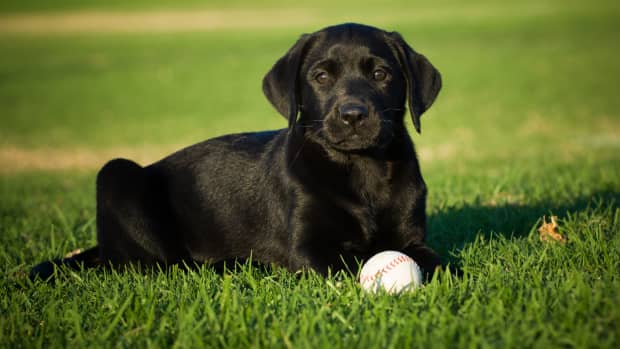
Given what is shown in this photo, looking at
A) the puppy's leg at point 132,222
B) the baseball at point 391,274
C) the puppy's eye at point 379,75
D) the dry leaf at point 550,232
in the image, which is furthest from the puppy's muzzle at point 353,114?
the puppy's leg at point 132,222

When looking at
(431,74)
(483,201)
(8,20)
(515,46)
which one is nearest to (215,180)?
(431,74)

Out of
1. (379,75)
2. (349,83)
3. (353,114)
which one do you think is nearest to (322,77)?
(349,83)

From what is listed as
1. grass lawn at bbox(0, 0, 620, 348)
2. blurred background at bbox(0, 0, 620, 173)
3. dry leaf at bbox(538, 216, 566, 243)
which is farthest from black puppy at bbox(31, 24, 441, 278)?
blurred background at bbox(0, 0, 620, 173)

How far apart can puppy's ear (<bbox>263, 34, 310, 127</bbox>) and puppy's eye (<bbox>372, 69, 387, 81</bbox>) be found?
0.53 m

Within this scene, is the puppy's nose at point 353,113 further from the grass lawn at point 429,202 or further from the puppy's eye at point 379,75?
the grass lawn at point 429,202

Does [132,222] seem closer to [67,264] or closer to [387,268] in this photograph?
[67,264]

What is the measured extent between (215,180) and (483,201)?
9.15ft

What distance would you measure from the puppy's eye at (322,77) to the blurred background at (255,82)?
251 inches

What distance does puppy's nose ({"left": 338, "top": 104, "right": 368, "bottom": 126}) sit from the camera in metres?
4.07

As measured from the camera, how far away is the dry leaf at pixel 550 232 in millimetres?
4676

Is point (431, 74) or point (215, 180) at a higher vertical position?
point (431, 74)

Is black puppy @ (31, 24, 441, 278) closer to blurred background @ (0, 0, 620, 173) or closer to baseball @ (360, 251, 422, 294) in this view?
baseball @ (360, 251, 422, 294)

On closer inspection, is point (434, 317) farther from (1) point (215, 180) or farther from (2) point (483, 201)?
(2) point (483, 201)

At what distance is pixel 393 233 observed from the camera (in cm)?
430
